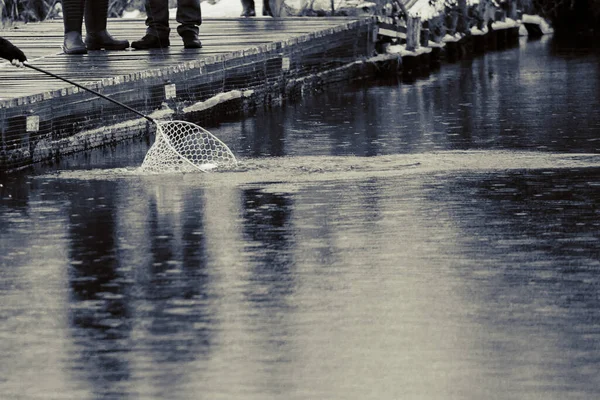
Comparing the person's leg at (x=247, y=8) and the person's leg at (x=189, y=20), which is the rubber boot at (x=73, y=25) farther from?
the person's leg at (x=247, y=8)

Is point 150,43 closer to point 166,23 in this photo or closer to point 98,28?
point 166,23

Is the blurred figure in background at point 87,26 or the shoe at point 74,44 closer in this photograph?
the blurred figure in background at point 87,26

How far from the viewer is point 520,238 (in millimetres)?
9062

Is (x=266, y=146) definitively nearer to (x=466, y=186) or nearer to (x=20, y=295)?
(x=466, y=186)

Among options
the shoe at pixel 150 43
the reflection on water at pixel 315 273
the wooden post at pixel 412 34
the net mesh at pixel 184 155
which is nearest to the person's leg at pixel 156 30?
the shoe at pixel 150 43

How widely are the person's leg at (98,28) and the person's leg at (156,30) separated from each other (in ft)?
0.56

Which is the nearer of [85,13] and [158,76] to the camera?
[158,76]

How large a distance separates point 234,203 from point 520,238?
1.97 meters

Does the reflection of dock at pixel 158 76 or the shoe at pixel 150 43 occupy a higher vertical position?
the shoe at pixel 150 43

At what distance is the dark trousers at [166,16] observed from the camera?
55.3 ft

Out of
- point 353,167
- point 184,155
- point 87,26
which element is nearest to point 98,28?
point 87,26

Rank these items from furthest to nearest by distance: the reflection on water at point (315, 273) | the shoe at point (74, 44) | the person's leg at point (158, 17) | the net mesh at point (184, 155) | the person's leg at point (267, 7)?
the person's leg at point (267, 7) < the person's leg at point (158, 17) < the shoe at point (74, 44) < the net mesh at point (184, 155) < the reflection on water at point (315, 273)

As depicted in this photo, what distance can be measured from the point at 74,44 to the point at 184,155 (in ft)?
13.7

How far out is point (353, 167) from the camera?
12.1 metres
